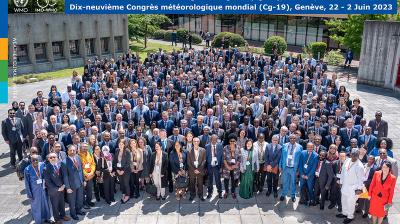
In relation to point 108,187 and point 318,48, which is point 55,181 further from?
point 318,48

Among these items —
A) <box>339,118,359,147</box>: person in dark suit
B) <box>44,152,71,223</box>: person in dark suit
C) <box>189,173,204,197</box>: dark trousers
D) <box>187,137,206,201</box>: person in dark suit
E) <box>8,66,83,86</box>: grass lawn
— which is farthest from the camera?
<box>8,66,83,86</box>: grass lawn

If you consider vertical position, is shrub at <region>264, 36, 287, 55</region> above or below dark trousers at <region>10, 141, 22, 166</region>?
above

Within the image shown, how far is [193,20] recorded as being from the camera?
49.7 metres

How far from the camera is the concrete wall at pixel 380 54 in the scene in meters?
22.1

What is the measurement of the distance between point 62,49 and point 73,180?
22995 millimetres

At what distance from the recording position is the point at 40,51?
2902 centimetres

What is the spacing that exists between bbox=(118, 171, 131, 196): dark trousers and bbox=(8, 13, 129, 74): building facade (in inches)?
802

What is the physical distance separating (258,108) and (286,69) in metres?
5.60

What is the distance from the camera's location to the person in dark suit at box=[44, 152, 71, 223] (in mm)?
9219

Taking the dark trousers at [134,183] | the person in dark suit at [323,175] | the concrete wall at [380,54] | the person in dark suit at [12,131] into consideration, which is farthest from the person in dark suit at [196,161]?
the concrete wall at [380,54]

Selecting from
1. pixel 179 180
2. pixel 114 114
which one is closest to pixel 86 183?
pixel 179 180

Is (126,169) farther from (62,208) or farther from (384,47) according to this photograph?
(384,47)

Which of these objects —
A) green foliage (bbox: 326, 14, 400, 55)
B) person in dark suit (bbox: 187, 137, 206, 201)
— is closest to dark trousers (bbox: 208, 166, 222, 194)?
person in dark suit (bbox: 187, 137, 206, 201)

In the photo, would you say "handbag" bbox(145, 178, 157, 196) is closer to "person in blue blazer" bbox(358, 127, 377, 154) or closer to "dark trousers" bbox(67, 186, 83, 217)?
"dark trousers" bbox(67, 186, 83, 217)
